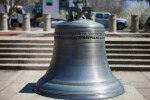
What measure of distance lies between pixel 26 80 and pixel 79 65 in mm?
3184

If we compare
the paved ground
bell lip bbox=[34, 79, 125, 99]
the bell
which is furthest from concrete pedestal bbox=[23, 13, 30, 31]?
bell lip bbox=[34, 79, 125, 99]

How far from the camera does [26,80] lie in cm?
744

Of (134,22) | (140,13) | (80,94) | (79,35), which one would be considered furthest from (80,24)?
(140,13)

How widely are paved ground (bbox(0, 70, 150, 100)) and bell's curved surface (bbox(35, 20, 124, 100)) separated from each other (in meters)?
1.43

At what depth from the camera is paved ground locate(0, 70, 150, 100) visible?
A: 20.5ft

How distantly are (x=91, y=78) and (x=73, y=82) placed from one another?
0.28 metres

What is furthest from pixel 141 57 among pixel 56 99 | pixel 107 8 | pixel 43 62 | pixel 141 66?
pixel 107 8

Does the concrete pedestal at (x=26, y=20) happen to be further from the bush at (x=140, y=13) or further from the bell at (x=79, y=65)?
the bell at (x=79, y=65)

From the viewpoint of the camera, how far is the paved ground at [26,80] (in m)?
6.25

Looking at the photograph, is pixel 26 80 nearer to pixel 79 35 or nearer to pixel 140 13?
pixel 79 35

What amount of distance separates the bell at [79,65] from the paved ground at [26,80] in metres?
1.45

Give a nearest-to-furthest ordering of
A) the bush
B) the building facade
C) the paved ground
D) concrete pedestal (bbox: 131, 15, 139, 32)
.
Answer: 1. the paved ground
2. concrete pedestal (bbox: 131, 15, 139, 32)
3. the bush
4. the building facade

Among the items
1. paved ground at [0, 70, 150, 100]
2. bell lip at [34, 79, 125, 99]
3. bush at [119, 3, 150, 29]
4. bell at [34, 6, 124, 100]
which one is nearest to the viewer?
bell lip at [34, 79, 125, 99]

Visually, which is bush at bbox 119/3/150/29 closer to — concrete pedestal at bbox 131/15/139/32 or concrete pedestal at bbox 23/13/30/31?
concrete pedestal at bbox 131/15/139/32
